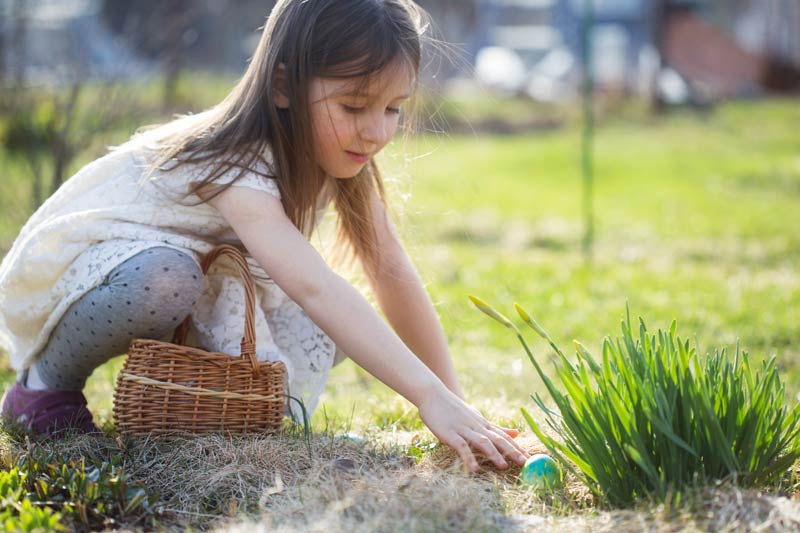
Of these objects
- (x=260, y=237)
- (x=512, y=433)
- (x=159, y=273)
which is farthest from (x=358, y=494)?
(x=159, y=273)

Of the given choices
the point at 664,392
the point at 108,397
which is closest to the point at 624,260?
the point at 108,397

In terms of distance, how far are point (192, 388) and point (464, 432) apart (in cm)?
67

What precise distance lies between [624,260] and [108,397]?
11.4 feet

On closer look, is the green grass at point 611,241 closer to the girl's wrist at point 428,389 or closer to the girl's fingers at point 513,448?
the girl's fingers at point 513,448

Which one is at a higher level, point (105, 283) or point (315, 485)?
point (105, 283)

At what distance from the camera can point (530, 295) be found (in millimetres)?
4688

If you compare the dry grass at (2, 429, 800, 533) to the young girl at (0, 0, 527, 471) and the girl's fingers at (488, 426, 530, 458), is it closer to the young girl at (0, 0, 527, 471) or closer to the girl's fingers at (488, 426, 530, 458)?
the girl's fingers at (488, 426, 530, 458)

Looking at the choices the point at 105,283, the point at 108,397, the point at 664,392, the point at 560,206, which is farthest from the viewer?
the point at 560,206

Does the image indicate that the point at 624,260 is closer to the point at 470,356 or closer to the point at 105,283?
the point at 470,356

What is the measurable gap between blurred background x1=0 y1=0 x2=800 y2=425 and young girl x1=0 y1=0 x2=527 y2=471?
0.90 feet

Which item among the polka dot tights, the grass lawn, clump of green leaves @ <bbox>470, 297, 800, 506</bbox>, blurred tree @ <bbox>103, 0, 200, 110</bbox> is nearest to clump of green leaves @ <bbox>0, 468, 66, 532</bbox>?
the grass lawn

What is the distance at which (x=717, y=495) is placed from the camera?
1756 millimetres

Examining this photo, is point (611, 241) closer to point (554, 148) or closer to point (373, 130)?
point (373, 130)

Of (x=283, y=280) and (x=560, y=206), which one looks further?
(x=560, y=206)
